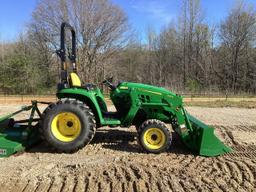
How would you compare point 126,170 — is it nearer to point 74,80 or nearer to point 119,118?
point 119,118

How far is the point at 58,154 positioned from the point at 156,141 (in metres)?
1.88

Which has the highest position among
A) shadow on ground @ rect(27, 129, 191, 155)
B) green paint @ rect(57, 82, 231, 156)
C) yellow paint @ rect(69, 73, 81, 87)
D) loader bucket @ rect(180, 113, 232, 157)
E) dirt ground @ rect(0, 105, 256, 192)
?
yellow paint @ rect(69, 73, 81, 87)

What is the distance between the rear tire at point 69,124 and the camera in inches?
237

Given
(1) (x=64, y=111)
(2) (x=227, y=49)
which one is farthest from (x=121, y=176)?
(2) (x=227, y=49)

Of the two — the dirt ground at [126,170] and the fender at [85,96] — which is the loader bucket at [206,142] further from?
the fender at [85,96]

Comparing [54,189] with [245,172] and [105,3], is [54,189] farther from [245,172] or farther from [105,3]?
[105,3]

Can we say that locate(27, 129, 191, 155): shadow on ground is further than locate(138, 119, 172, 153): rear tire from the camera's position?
Yes

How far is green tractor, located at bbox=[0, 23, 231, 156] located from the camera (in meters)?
6.02

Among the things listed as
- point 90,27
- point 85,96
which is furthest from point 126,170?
point 90,27

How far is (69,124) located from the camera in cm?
613

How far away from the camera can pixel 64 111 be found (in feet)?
19.9

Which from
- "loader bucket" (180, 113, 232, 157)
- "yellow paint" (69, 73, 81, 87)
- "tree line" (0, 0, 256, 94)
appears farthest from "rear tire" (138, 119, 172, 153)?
"tree line" (0, 0, 256, 94)

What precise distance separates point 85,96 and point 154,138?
1.58 meters

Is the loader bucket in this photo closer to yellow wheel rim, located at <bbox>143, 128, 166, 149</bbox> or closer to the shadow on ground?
the shadow on ground
